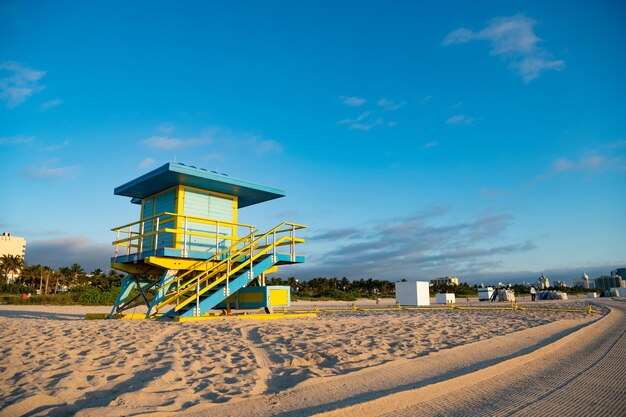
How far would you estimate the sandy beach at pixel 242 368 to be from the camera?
3.79 m

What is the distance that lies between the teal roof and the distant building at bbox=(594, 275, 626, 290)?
136111mm

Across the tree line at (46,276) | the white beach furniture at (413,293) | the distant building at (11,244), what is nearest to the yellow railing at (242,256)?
the white beach furniture at (413,293)

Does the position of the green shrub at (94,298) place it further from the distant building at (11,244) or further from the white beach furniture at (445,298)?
the distant building at (11,244)

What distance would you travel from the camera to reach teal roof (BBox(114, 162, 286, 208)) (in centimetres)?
1340

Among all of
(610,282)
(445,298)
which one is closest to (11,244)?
(445,298)

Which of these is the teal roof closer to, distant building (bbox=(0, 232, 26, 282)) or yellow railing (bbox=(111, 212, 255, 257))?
yellow railing (bbox=(111, 212, 255, 257))

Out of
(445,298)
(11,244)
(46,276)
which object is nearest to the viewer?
(445,298)

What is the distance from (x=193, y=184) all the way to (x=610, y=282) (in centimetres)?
15273

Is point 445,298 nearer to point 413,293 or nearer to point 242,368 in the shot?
point 413,293

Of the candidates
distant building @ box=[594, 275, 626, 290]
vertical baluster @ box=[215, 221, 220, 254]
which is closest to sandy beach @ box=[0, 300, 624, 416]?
vertical baluster @ box=[215, 221, 220, 254]

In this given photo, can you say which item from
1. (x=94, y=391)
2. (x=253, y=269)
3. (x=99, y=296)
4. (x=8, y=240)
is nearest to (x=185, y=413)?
(x=94, y=391)

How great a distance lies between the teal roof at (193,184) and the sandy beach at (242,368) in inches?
232

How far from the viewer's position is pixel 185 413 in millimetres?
3490

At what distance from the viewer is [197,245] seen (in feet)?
47.3
